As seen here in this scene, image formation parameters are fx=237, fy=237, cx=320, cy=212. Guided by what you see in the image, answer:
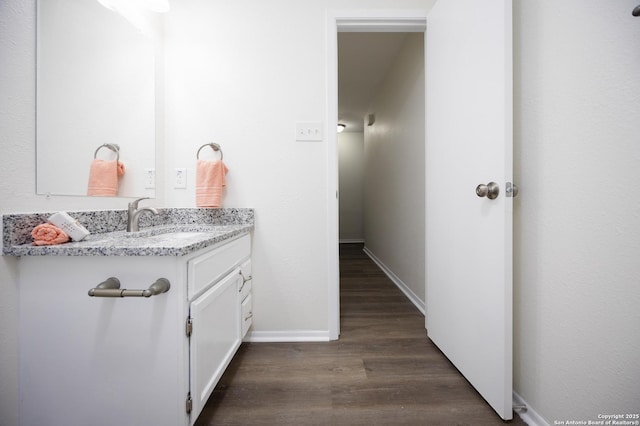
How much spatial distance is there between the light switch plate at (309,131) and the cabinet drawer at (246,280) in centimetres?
85

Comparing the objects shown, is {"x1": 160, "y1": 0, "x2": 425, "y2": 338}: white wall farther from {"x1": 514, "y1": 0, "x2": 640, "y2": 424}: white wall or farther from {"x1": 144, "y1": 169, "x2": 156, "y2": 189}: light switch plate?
{"x1": 514, "y1": 0, "x2": 640, "y2": 424}: white wall

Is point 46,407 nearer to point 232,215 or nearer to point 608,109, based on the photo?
point 232,215

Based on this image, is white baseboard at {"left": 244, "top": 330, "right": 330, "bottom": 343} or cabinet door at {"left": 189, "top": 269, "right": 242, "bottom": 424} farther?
white baseboard at {"left": 244, "top": 330, "right": 330, "bottom": 343}

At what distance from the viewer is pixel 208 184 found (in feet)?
4.57

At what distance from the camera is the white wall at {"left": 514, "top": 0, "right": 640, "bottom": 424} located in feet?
2.14

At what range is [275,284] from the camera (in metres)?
1.52

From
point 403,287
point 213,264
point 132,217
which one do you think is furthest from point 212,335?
point 403,287

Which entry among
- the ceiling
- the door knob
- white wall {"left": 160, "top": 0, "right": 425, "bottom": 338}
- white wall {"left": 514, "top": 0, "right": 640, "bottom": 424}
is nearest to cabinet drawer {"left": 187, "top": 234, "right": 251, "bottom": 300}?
white wall {"left": 160, "top": 0, "right": 425, "bottom": 338}

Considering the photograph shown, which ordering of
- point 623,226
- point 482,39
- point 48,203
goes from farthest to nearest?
point 482,39 < point 48,203 < point 623,226

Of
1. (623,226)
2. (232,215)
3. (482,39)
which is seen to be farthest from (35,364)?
(482,39)

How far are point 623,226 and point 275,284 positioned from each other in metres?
1.48

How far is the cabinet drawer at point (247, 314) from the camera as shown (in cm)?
130

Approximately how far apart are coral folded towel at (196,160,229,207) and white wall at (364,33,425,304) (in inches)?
59.7

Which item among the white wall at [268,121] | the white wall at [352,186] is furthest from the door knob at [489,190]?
the white wall at [352,186]
